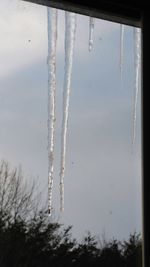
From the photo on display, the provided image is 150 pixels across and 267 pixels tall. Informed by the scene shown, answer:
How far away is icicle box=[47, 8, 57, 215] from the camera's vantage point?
154cm

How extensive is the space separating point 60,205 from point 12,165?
0.63 feet

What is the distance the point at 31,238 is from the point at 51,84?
0.45m

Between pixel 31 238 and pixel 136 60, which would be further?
pixel 136 60

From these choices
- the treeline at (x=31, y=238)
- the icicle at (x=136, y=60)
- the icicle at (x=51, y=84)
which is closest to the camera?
the treeline at (x=31, y=238)

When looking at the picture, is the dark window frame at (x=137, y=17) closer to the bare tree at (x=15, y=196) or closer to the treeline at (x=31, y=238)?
the treeline at (x=31, y=238)

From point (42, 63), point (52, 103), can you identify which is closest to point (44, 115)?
point (52, 103)

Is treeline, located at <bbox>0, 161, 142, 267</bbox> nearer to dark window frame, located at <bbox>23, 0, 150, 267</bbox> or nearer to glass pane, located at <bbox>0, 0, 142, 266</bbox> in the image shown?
glass pane, located at <bbox>0, 0, 142, 266</bbox>

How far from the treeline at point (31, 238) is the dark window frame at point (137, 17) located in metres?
0.15

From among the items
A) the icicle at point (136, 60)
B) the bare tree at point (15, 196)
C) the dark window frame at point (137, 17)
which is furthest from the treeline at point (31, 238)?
the icicle at point (136, 60)

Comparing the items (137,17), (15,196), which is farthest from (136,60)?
(15,196)

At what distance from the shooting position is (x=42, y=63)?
5.17 feet

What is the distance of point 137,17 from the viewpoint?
1.76m

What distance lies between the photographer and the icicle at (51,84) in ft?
5.05

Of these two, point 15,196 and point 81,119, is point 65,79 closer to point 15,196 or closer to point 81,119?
point 81,119
